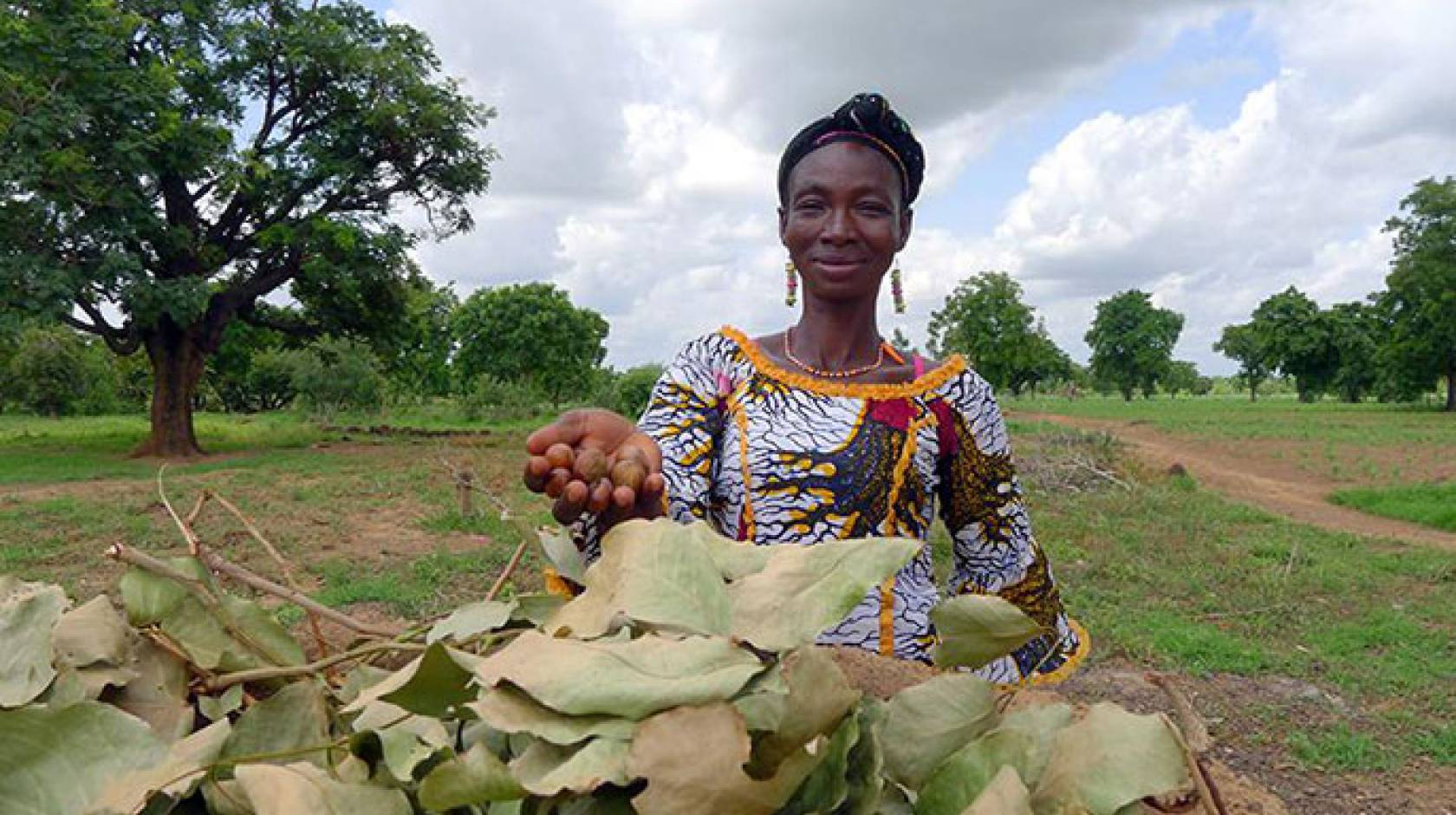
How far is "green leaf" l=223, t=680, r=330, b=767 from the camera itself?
68 cm

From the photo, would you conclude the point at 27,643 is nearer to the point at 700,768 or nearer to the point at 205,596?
the point at 205,596

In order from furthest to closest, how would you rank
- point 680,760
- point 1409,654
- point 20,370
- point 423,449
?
1. point 20,370
2. point 423,449
3. point 1409,654
4. point 680,760

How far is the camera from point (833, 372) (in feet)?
6.53

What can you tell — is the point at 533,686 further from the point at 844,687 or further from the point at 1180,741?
the point at 1180,741

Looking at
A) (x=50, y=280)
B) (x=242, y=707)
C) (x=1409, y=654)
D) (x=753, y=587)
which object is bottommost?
(x=1409, y=654)

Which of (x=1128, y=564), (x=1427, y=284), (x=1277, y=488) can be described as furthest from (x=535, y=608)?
(x=1427, y=284)

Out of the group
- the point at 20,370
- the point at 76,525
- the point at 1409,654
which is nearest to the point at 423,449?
the point at 76,525

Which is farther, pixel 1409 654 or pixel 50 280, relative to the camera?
pixel 50 280

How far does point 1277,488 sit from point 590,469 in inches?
667

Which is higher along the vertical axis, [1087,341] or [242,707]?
[1087,341]

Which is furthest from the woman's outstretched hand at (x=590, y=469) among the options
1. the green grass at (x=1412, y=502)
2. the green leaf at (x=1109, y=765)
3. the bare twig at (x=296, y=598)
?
the green grass at (x=1412, y=502)

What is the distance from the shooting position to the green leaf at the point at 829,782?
573mm

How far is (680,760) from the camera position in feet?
1.71

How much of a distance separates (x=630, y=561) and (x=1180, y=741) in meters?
0.38
